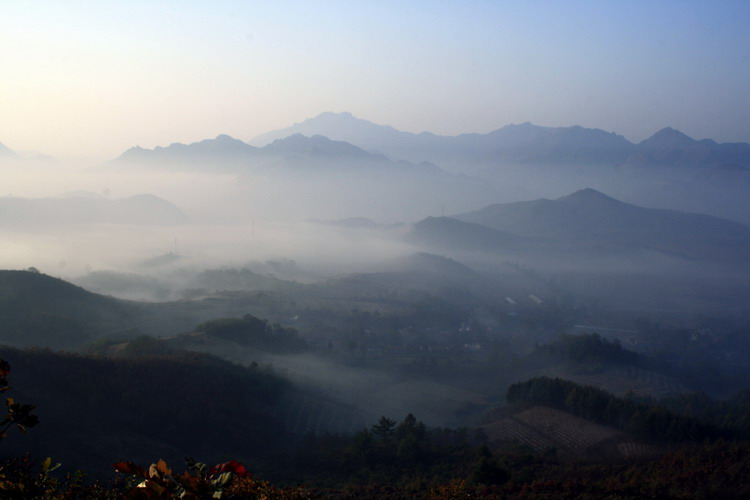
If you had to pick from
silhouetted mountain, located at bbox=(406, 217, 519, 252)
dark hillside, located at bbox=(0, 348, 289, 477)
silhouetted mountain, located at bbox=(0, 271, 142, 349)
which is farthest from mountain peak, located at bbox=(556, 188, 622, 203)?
dark hillside, located at bbox=(0, 348, 289, 477)

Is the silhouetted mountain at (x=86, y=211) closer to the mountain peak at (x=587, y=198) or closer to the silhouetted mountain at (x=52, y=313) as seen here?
the silhouetted mountain at (x=52, y=313)

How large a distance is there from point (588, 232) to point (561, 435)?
11939 cm

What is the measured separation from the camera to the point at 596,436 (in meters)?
27.7

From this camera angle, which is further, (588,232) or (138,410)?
(588,232)

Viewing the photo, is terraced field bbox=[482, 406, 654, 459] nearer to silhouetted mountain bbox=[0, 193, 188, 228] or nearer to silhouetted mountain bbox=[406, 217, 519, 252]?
silhouetted mountain bbox=[406, 217, 519, 252]

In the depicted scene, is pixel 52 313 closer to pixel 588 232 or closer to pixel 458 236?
pixel 458 236

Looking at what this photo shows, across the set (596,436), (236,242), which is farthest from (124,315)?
(236,242)

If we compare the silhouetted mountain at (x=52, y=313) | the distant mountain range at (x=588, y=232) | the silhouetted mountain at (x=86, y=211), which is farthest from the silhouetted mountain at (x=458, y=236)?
the silhouetted mountain at (x=52, y=313)

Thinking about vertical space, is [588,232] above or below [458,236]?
above

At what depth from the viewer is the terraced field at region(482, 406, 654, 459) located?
2508 centimetres

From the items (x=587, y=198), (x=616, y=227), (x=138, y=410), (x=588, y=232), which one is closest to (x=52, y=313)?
(x=138, y=410)

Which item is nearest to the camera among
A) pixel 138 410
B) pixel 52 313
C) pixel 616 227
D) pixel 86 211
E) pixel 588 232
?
pixel 138 410

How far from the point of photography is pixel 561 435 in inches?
1123

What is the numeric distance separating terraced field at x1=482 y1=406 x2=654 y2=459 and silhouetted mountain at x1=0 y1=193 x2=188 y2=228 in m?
92.2
